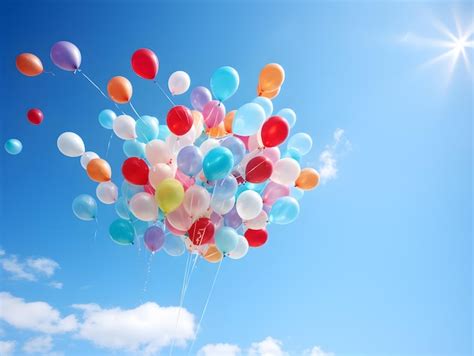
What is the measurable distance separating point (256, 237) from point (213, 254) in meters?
0.68

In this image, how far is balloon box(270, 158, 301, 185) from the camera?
4543mm

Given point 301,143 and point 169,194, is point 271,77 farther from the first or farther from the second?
point 169,194

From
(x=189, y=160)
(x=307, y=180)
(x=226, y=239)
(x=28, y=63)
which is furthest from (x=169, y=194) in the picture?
(x=28, y=63)

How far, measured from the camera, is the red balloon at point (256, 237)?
4879mm

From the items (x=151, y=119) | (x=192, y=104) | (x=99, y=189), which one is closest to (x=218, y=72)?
(x=192, y=104)

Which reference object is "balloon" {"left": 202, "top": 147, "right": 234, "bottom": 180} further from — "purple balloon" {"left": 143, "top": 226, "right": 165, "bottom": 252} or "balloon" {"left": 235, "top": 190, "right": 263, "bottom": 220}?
"purple balloon" {"left": 143, "top": 226, "right": 165, "bottom": 252}

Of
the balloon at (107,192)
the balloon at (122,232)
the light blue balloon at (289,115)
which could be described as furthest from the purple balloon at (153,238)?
the light blue balloon at (289,115)

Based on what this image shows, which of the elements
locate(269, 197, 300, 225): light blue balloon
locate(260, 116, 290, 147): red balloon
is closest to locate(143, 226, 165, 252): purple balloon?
locate(269, 197, 300, 225): light blue balloon

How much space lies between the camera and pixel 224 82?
466 centimetres

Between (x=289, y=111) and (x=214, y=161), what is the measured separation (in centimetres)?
180

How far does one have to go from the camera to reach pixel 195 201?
4172 millimetres

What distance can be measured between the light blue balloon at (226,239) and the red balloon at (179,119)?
4.66 ft

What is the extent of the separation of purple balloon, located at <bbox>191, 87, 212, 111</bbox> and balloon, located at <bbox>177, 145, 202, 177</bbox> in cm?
114

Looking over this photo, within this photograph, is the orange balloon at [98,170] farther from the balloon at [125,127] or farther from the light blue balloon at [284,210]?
the light blue balloon at [284,210]
